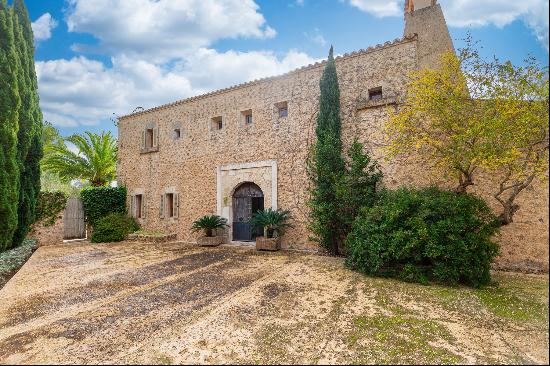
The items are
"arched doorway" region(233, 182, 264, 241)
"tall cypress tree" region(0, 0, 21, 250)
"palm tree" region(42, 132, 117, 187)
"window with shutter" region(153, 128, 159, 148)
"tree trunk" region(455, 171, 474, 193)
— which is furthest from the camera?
"palm tree" region(42, 132, 117, 187)

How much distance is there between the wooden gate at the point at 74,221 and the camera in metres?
14.0

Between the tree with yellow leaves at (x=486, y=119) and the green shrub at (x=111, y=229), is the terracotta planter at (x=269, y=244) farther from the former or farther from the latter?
the green shrub at (x=111, y=229)

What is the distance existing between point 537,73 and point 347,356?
5795 mm

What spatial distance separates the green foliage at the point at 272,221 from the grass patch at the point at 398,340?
19.3 ft

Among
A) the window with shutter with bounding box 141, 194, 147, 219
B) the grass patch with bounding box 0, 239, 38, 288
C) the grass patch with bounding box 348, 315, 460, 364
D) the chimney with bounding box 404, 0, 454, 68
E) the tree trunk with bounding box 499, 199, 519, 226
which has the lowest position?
the grass patch with bounding box 0, 239, 38, 288

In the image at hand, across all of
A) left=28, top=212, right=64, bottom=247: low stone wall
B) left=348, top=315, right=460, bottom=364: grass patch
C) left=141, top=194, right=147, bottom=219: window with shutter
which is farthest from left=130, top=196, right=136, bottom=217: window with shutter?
left=348, top=315, right=460, bottom=364: grass patch

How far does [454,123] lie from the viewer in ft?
→ 20.0

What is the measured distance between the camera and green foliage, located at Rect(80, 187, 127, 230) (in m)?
14.1

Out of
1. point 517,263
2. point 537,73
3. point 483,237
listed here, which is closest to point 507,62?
point 537,73

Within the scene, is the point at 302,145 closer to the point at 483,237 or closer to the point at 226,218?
the point at 226,218

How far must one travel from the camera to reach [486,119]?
5.50 m

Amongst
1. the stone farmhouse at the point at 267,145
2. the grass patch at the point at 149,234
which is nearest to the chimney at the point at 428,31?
the stone farmhouse at the point at 267,145

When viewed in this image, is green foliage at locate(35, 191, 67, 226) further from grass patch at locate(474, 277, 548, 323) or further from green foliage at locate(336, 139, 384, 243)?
grass patch at locate(474, 277, 548, 323)

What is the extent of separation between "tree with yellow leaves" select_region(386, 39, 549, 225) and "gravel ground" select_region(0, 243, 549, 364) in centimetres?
221
